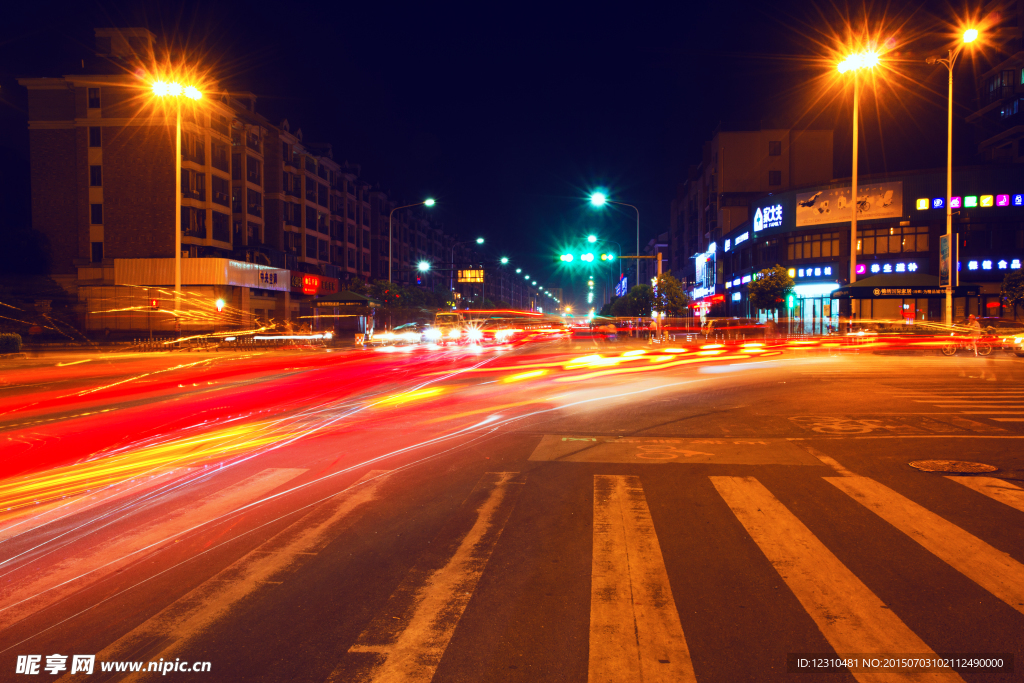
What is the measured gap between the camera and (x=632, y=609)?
3.78 m

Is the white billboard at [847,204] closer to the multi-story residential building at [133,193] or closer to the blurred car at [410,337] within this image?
the blurred car at [410,337]

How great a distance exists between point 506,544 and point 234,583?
77.6 inches

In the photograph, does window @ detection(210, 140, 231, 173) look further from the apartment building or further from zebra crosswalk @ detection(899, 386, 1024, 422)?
zebra crosswalk @ detection(899, 386, 1024, 422)

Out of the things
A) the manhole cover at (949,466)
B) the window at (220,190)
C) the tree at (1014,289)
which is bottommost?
the manhole cover at (949,466)

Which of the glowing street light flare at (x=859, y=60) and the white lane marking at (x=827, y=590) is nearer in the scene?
the white lane marking at (x=827, y=590)

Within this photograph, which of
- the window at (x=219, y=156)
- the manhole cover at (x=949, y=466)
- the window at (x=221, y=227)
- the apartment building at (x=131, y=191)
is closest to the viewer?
the manhole cover at (x=949, y=466)

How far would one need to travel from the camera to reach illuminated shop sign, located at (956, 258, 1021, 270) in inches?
1738

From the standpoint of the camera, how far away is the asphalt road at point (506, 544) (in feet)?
11.0

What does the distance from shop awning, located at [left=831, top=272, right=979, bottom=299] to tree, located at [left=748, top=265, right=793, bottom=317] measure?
3289mm

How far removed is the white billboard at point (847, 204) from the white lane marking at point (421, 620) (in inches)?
2026

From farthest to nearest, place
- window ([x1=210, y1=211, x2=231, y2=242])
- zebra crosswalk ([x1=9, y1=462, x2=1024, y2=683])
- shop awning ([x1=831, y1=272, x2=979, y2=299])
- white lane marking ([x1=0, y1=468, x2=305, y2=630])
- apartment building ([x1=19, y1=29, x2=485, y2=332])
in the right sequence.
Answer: window ([x1=210, y1=211, x2=231, y2=242])
apartment building ([x1=19, y1=29, x2=485, y2=332])
shop awning ([x1=831, y1=272, x2=979, y2=299])
white lane marking ([x1=0, y1=468, x2=305, y2=630])
zebra crosswalk ([x1=9, y1=462, x2=1024, y2=683])

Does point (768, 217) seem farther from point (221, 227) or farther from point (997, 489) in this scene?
point (997, 489)

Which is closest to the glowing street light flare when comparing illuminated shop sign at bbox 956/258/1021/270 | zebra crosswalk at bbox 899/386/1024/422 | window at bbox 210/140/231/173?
zebra crosswalk at bbox 899/386/1024/422

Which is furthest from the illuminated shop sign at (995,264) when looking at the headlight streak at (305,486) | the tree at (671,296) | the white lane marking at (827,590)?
the white lane marking at (827,590)
